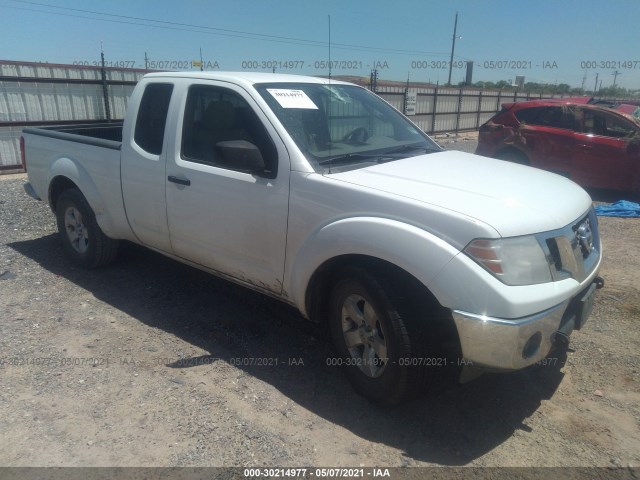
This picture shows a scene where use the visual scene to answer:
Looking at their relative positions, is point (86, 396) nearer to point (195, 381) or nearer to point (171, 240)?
point (195, 381)

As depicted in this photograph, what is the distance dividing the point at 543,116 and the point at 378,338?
834 cm

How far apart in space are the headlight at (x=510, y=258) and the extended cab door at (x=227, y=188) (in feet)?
4.24

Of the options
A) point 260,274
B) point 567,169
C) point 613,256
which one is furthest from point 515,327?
point 567,169

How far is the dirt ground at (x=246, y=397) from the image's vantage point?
2818mm

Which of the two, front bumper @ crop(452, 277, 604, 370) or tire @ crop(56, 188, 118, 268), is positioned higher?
front bumper @ crop(452, 277, 604, 370)

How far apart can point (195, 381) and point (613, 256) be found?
198 inches

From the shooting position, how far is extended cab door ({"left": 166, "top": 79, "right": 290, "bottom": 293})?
3.43 m

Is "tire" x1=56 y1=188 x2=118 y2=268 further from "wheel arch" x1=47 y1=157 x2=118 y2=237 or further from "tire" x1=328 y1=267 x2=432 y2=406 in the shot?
"tire" x1=328 y1=267 x2=432 y2=406

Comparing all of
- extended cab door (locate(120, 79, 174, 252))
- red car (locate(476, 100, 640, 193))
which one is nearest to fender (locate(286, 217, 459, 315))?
extended cab door (locate(120, 79, 174, 252))

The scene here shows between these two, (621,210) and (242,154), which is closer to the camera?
(242,154)

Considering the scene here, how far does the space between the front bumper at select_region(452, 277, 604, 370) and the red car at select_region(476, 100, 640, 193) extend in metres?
7.53

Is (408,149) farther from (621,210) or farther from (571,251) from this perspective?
(621,210)

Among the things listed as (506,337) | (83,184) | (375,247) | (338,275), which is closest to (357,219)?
(375,247)

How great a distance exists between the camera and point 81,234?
17.5 feet
